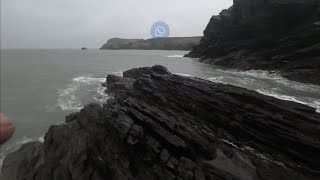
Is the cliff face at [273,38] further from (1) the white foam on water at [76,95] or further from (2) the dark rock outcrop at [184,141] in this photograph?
(2) the dark rock outcrop at [184,141]

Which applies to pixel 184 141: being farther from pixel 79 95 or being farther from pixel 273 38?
pixel 273 38

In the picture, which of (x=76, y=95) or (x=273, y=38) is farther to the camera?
(x=273, y=38)

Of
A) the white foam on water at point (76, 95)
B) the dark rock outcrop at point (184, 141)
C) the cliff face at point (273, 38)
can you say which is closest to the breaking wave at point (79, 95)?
the white foam on water at point (76, 95)

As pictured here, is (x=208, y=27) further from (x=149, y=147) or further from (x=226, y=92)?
(x=149, y=147)

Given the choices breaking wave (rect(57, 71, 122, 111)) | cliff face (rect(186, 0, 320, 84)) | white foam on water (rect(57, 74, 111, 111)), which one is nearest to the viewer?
white foam on water (rect(57, 74, 111, 111))

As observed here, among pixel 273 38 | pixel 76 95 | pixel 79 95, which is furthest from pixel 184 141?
pixel 273 38

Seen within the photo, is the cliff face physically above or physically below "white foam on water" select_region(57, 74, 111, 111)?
above

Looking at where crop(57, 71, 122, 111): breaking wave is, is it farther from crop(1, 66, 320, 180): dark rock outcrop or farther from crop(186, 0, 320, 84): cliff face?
crop(186, 0, 320, 84): cliff face

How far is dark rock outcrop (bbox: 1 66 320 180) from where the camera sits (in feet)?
42.5

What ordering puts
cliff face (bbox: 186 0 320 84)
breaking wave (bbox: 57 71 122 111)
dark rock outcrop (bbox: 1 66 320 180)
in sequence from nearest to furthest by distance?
dark rock outcrop (bbox: 1 66 320 180), breaking wave (bbox: 57 71 122 111), cliff face (bbox: 186 0 320 84)

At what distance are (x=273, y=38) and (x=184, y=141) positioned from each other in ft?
145

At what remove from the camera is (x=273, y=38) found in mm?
53938

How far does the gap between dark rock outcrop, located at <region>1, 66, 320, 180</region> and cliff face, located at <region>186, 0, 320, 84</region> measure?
73.5 ft

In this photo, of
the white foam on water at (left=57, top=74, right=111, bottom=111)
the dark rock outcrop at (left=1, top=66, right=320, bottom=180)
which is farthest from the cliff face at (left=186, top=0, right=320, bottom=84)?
the dark rock outcrop at (left=1, top=66, right=320, bottom=180)
